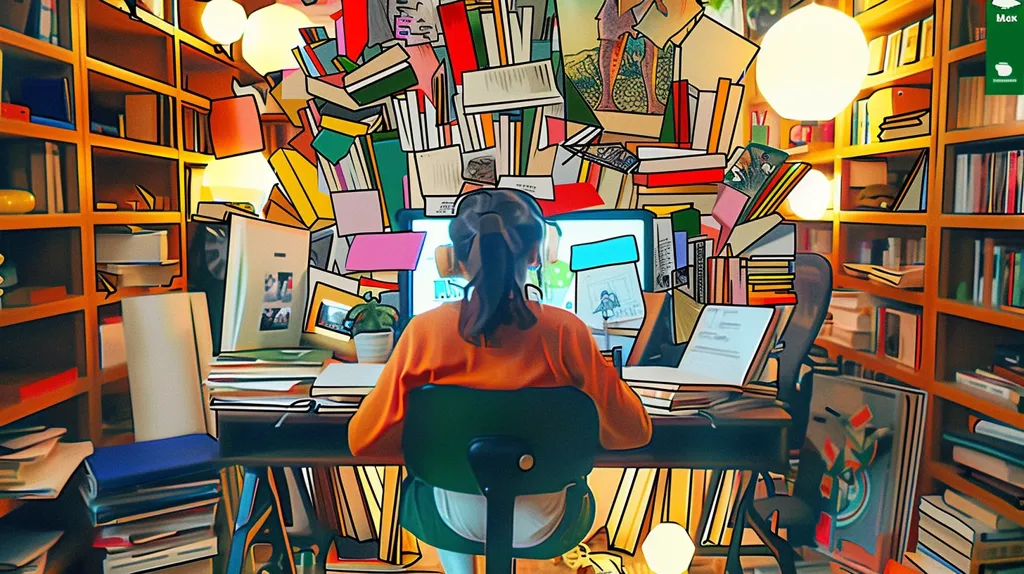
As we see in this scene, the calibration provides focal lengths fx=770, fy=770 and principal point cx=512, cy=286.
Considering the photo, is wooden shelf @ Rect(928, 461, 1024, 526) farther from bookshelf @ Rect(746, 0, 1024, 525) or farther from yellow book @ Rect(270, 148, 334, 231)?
yellow book @ Rect(270, 148, 334, 231)

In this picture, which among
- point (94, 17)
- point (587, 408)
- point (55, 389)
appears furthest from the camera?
point (94, 17)

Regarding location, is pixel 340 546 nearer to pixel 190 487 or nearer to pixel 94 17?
pixel 190 487

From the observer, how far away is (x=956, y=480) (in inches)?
98.2

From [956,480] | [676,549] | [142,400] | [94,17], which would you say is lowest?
[676,549]

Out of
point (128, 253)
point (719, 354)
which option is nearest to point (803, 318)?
point (719, 354)

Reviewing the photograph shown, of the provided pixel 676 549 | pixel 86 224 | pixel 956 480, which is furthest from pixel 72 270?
pixel 956 480

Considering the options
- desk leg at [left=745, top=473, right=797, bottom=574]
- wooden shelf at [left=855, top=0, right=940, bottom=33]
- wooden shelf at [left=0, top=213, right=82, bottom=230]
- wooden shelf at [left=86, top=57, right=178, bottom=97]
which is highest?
wooden shelf at [left=855, top=0, right=940, bottom=33]

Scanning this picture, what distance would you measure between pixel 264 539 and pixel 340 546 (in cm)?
27

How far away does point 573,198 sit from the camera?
2254mm

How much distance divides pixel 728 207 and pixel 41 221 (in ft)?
6.40

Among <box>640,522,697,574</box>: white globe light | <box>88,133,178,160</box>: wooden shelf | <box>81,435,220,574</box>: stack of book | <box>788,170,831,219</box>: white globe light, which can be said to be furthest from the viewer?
<box>788,170,831,219</box>: white globe light

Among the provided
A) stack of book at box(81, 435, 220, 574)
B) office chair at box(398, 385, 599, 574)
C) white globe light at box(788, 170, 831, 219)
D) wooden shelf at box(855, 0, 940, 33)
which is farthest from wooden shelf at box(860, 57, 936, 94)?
stack of book at box(81, 435, 220, 574)

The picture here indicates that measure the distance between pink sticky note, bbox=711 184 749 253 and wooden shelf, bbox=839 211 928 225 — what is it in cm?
79

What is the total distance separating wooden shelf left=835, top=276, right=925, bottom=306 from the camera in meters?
2.66
